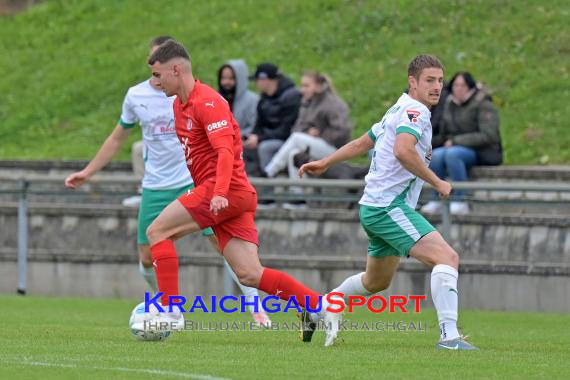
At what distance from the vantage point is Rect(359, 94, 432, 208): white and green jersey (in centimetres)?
1064

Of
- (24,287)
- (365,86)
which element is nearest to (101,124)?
(365,86)

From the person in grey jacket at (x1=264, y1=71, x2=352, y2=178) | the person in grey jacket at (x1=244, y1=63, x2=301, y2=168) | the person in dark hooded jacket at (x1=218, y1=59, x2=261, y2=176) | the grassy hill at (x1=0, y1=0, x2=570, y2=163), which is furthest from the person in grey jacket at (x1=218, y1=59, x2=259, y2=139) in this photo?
the grassy hill at (x1=0, y1=0, x2=570, y2=163)

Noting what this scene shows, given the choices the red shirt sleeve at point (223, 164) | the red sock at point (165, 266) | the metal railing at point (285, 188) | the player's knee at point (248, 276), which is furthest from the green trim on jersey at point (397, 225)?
the metal railing at point (285, 188)

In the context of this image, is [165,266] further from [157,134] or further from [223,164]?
[157,134]

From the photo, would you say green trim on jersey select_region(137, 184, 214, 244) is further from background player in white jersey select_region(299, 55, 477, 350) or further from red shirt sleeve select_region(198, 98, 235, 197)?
red shirt sleeve select_region(198, 98, 235, 197)

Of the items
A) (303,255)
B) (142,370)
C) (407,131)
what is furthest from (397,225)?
(303,255)

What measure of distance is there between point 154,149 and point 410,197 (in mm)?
3012

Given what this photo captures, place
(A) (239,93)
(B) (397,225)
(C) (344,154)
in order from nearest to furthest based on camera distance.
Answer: (B) (397,225)
(C) (344,154)
(A) (239,93)

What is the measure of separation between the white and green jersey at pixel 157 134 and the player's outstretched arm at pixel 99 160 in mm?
98

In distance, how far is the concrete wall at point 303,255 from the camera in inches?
635

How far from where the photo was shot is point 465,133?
59.2ft

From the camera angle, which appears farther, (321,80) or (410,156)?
(321,80)

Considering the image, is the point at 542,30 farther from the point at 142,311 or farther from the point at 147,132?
the point at 142,311

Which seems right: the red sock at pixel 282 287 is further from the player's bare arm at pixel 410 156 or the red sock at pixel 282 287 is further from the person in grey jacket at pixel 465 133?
the person in grey jacket at pixel 465 133
